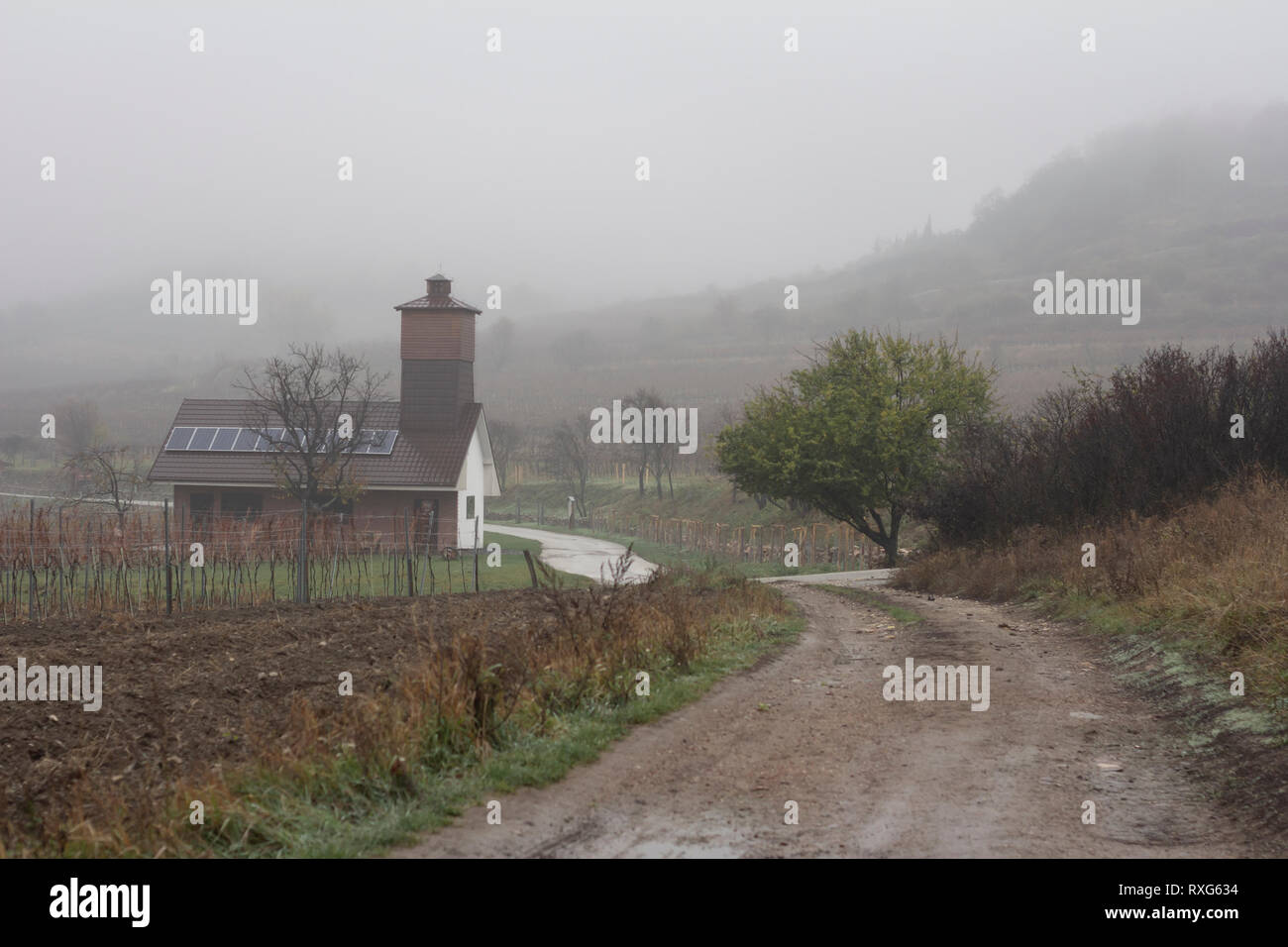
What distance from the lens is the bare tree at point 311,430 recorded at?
42.5m

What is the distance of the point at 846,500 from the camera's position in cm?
3559

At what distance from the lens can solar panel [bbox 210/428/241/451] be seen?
4716 cm

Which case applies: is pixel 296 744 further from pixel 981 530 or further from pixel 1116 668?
pixel 981 530

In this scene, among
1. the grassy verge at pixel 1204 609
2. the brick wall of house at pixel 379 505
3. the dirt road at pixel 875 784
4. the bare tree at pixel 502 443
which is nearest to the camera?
the dirt road at pixel 875 784

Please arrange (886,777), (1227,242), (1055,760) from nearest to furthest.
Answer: (886,777), (1055,760), (1227,242)

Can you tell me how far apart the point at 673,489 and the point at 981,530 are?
48123mm

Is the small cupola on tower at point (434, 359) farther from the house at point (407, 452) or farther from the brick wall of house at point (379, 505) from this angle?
the brick wall of house at point (379, 505)

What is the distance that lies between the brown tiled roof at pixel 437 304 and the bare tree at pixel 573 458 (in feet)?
102

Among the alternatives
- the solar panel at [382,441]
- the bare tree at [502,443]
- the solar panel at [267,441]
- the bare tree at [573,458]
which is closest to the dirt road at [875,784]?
the solar panel at [382,441]

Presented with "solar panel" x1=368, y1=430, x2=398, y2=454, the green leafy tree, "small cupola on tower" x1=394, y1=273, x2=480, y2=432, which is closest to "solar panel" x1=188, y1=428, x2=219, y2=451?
"solar panel" x1=368, y1=430, x2=398, y2=454

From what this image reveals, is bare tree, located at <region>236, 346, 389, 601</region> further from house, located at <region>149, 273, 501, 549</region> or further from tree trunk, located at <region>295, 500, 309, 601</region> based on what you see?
tree trunk, located at <region>295, 500, 309, 601</region>

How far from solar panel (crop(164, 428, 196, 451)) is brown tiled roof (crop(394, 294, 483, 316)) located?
1104 cm

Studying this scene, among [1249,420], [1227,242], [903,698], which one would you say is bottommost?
[903,698]
